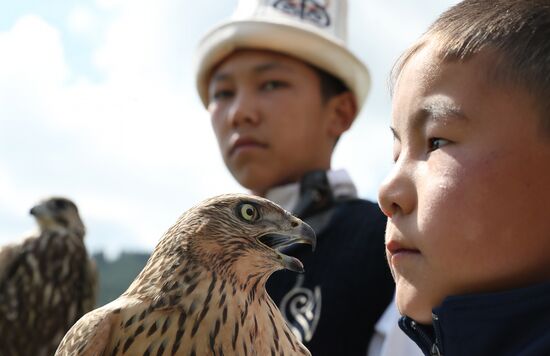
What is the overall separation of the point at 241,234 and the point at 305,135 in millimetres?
1759

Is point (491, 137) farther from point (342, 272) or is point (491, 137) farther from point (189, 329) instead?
point (342, 272)

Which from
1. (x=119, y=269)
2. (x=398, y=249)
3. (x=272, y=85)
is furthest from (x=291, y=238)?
(x=119, y=269)

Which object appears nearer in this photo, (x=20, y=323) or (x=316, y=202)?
(x=316, y=202)

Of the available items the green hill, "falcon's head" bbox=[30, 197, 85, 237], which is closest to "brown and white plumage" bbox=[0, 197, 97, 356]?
"falcon's head" bbox=[30, 197, 85, 237]

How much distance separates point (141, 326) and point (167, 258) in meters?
0.25

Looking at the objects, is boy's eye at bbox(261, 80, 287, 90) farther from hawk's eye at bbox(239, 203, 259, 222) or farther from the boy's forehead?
hawk's eye at bbox(239, 203, 259, 222)

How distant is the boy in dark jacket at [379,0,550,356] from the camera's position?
5.49 feet

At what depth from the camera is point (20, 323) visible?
5238mm

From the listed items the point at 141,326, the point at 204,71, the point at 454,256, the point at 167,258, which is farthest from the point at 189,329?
the point at 204,71

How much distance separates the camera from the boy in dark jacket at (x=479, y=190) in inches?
65.9

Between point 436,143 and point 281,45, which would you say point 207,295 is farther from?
point 281,45

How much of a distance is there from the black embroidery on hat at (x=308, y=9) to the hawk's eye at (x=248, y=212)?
6.48ft

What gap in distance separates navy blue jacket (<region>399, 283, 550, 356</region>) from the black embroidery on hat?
262 centimetres

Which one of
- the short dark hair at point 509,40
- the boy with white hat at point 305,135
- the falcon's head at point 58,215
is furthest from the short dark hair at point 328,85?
the falcon's head at point 58,215
